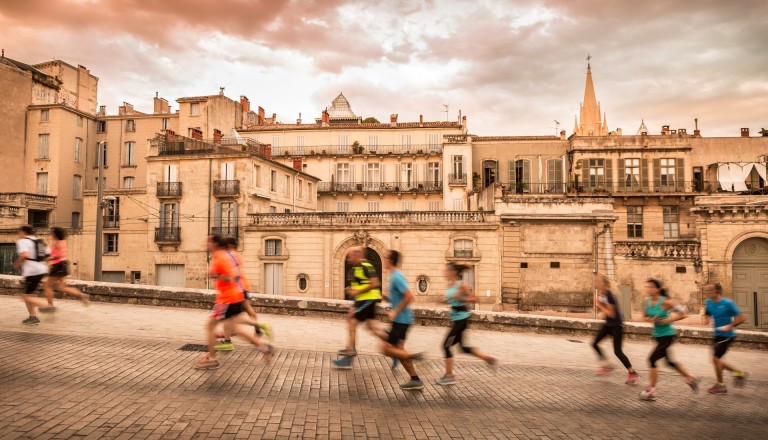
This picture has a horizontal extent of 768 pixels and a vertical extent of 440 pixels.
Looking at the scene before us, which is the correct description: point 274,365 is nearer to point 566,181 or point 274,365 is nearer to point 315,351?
point 315,351

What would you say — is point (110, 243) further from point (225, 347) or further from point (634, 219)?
point (634, 219)

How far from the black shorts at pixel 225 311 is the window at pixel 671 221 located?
41.8 metres

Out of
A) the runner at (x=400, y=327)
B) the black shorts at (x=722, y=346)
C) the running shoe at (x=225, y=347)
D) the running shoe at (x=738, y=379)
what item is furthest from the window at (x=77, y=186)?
the running shoe at (x=738, y=379)

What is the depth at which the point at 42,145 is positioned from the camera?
147ft

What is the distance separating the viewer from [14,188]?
144ft

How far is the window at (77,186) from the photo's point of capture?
152ft

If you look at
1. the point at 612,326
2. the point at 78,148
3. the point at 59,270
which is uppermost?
the point at 78,148

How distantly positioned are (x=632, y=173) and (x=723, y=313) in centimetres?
3634

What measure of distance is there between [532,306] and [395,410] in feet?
81.7

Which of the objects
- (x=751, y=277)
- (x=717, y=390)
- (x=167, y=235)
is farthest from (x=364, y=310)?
(x=751, y=277)

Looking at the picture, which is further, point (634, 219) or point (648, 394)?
point (634, 219)

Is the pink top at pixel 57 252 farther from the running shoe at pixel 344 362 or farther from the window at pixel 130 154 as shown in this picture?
the window at pixel 130 154

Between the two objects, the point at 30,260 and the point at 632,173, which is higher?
the point at 632,173

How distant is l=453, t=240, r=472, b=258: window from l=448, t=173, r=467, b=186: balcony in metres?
15.0
